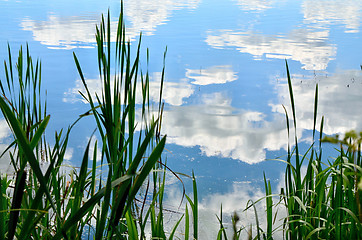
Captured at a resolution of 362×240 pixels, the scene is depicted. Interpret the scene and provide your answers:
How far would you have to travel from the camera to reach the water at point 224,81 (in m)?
2.91

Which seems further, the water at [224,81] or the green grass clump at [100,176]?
the water at [224,81]

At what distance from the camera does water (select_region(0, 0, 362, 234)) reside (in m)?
2.91

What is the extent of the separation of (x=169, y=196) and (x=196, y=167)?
446 mm

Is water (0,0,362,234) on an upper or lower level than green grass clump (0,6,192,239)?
lower

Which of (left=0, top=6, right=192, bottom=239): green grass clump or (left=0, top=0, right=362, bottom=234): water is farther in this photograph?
(left=0, top=0, right=362, bottom=234): water

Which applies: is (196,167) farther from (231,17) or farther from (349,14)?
(349,14)

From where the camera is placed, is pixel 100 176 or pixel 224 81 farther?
pixel 224 81

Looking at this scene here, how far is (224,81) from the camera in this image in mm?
4645

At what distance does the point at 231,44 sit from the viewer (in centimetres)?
644

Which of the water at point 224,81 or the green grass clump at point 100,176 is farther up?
the green grass clump at point 100,176

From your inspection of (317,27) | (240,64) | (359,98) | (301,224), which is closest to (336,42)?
(317,27)

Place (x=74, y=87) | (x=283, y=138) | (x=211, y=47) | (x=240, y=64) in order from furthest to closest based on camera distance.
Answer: (x=211, y=47), (x=240, y=64), (x=74, y=87), (x=283, y=138)

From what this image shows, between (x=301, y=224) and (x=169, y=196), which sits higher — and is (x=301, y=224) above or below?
above

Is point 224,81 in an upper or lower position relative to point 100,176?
lower
